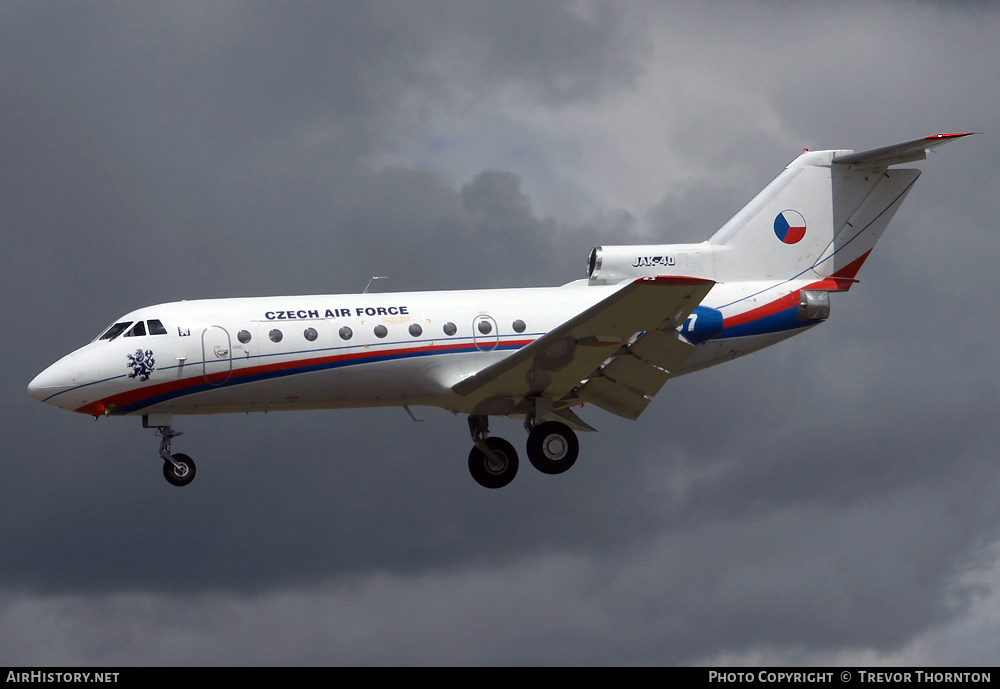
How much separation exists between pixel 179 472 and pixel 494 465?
7.92 meters

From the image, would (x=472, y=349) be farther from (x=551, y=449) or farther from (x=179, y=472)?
(x=179, y=472)

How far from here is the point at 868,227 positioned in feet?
131

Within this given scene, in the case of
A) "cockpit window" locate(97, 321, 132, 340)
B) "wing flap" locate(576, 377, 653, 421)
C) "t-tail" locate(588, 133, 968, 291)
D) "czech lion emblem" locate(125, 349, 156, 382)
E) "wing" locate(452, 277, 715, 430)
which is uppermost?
"t-tail" locate(588, 133, 968, 291)

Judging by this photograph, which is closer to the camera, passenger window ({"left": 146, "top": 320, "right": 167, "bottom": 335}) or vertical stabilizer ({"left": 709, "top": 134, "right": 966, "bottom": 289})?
passenger window ({"left": 146, "top": 320, "right": 167, "bottom": 335})

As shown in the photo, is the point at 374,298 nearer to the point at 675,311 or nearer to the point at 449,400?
the point at 449,400

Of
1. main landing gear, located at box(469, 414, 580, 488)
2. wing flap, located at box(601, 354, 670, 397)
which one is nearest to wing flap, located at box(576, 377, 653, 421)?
wing flap, located at box(601, 354, 670, 397)

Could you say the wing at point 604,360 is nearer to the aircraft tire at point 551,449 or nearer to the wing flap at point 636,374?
the wing flap at point 636,374

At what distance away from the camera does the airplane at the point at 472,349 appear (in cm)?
3528

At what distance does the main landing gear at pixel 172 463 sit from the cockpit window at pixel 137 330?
6.44 feet

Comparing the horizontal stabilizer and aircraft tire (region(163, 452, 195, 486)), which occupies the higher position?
the horizontal stabilizer

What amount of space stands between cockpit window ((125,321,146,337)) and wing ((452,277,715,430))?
746cm

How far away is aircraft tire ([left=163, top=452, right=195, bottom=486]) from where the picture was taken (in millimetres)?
36125

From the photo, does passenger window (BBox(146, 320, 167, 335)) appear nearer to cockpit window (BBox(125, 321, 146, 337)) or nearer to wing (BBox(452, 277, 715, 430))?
cockpit window (BBox(125, 321, 146, 337))
